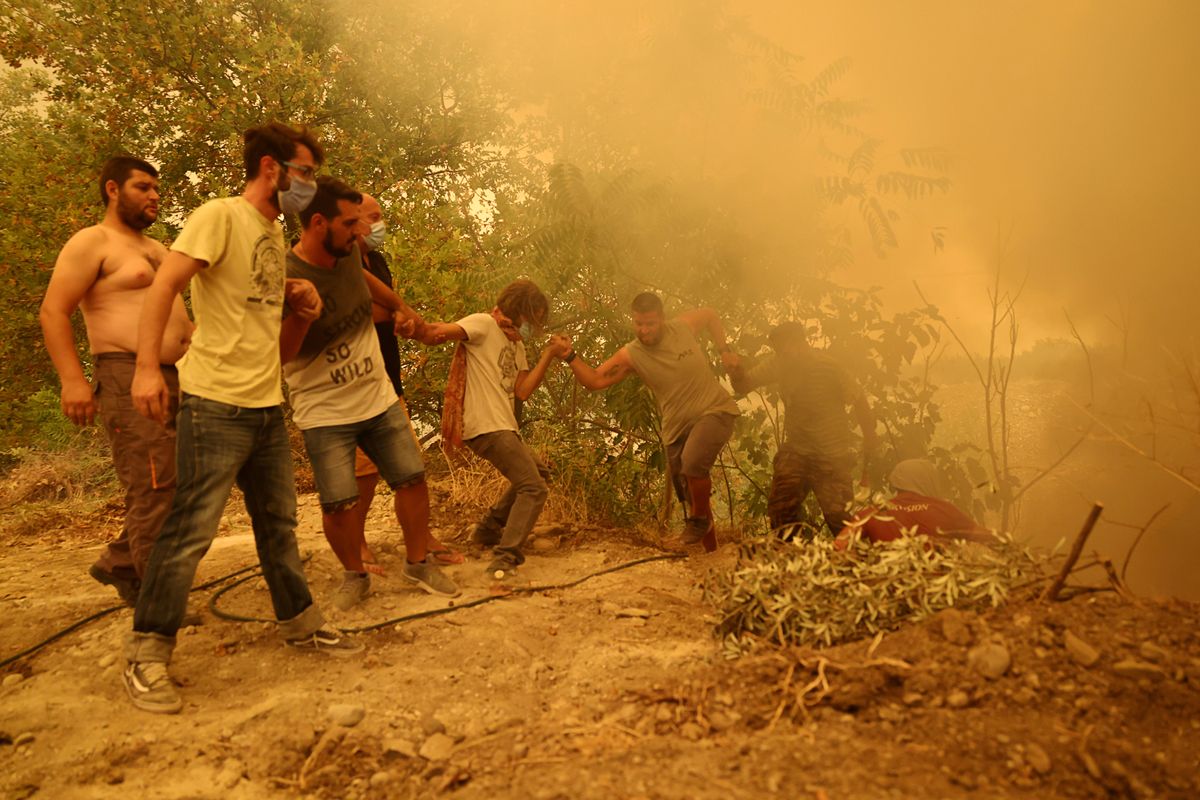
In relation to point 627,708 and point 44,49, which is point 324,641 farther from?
point 44,49

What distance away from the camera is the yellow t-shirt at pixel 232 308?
8.71 feet

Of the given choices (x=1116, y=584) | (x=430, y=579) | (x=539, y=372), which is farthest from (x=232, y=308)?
(x=1116, y=584)

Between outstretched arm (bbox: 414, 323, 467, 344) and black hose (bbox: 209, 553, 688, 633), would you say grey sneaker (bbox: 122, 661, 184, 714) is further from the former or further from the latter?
outstretched arm (bbox: 414, 323, 467, 344)

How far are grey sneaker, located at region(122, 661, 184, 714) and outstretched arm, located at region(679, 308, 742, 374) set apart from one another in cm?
350

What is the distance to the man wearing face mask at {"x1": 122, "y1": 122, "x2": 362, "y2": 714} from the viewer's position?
2586 millimetres

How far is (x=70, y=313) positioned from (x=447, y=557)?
7.27 ft

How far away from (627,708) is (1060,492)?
6.93 meters

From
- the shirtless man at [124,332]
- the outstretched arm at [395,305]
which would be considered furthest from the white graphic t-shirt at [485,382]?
the shirtless man at [124,332]

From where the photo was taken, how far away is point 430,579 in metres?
3.79

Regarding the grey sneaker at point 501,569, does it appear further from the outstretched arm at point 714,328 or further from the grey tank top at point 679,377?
the outstretched arm at point 714,328

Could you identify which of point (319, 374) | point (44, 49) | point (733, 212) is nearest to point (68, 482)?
point (44, 49)

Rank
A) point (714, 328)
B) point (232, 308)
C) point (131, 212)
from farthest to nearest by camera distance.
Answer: point (714, 328) → point (131, 212) → point (232, 308)

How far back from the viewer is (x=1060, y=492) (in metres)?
7.70

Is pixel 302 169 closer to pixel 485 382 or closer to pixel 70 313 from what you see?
pixel 70 313
